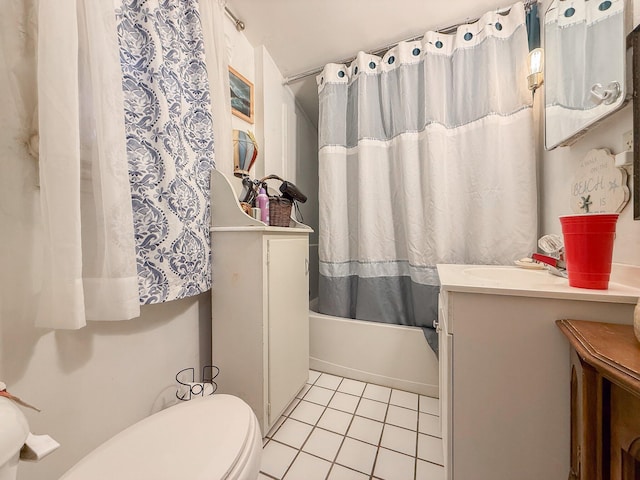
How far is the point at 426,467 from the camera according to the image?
919 mm

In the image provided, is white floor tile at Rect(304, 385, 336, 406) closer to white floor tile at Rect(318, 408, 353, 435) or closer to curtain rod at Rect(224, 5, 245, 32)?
white floor tile at Rect(318, 408, 353, 435)

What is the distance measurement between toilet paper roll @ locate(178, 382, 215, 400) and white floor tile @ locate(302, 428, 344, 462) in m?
0.49

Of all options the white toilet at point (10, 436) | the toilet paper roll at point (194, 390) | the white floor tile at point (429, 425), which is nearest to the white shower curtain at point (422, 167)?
the white floor tile at point (429, 425)

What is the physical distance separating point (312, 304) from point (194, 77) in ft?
5.47

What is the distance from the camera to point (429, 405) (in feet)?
4.15

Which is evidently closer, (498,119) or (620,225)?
(620,225)

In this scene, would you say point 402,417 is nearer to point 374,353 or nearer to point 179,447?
point 374,353

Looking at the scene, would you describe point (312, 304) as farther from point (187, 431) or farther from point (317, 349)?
point (187, 431)

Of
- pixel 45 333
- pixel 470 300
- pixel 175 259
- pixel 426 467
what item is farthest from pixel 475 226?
pixel 45 333

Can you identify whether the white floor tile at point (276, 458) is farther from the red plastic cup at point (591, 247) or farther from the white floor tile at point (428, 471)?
the red plastic cup at point (591, 247)

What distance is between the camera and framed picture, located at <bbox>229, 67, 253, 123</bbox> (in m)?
1.41

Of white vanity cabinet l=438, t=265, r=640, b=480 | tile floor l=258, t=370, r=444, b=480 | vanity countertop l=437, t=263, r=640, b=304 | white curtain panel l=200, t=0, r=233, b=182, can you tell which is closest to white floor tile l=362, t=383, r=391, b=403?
tile floor l=258, t=370, r=444, b=480

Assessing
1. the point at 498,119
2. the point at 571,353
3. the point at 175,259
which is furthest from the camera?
the point at 498,119

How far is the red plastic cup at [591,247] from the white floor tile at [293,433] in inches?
47.3
